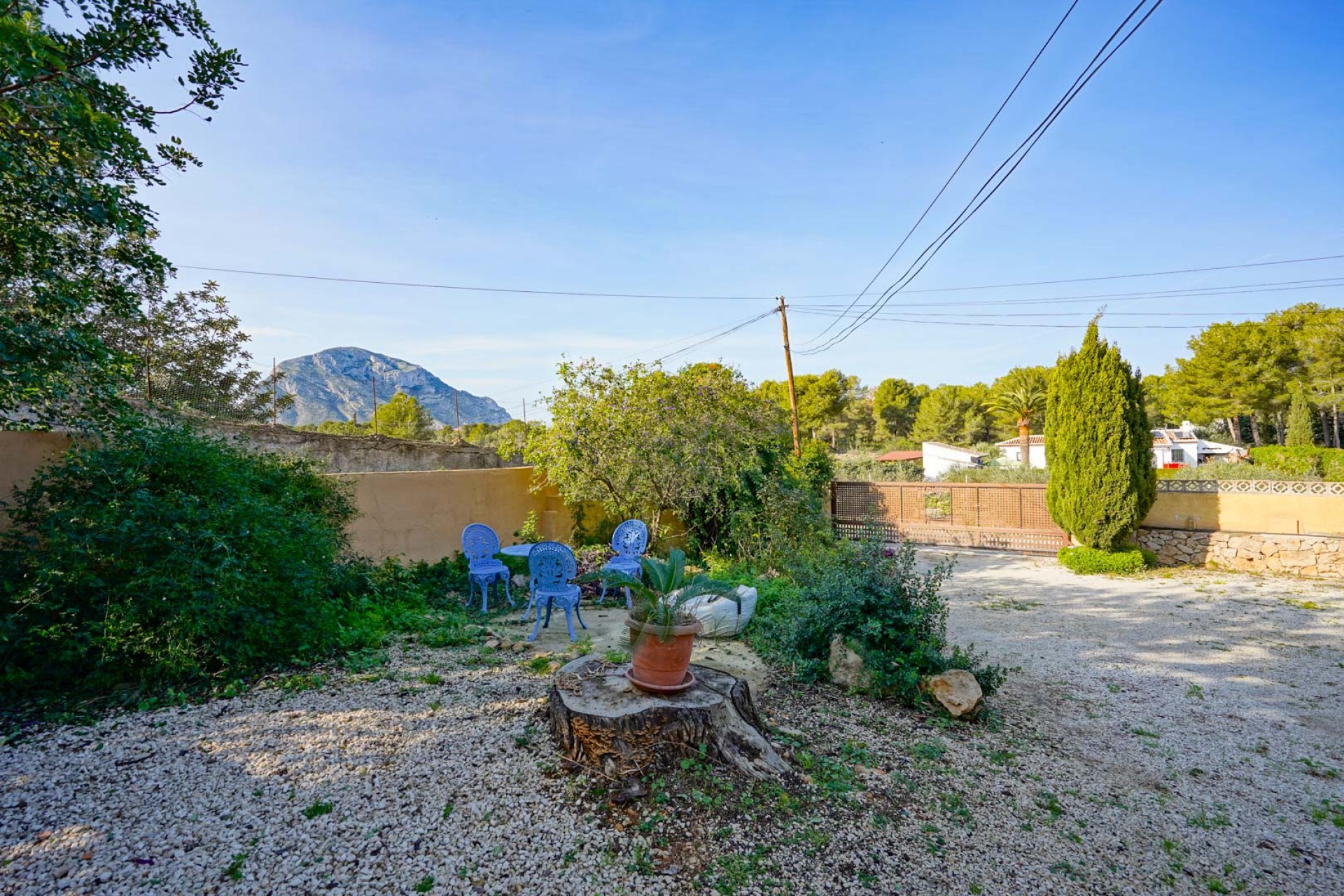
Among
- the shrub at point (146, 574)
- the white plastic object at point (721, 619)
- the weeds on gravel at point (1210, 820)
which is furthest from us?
the white plastic object at point (721, 619)

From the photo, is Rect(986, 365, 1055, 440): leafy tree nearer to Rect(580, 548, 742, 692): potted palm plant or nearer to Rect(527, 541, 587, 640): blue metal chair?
Rect(527, 541, 587, 640): blue metal chair

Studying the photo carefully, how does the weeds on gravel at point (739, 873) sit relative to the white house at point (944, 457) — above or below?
below

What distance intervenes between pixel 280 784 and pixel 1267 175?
1181 cm

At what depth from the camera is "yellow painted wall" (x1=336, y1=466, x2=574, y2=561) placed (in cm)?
635

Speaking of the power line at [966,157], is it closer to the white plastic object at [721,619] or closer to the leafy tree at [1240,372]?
the white plastic object at [721,619]

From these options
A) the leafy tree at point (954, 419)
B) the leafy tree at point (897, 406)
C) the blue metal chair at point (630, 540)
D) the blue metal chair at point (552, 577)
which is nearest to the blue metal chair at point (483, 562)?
the blue metal chair at point (552, 577)

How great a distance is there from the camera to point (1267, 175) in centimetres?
746

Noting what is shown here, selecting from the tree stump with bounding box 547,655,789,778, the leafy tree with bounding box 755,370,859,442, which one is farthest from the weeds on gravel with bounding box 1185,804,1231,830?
the leafy tree with bounding box 755,370,859,442

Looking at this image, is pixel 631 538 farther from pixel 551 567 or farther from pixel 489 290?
pixel 489 290

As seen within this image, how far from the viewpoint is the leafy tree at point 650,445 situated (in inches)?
300

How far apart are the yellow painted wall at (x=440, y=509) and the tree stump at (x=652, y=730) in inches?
172

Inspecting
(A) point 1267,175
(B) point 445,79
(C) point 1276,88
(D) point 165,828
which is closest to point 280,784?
(D) point 165,828

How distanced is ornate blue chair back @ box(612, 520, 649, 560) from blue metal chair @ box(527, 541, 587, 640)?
176cm

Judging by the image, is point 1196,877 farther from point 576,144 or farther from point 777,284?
point 777,284
